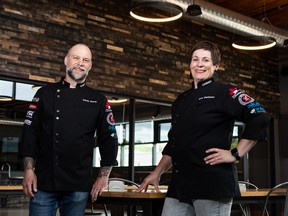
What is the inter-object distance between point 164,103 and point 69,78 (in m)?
4.64

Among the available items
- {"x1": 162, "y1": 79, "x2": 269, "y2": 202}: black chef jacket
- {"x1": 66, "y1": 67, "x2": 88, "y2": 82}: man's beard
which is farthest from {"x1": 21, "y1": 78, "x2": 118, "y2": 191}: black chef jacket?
{"x1": 162, "y1": 79, "x2": 269, "y2": 202}: black chef jacket

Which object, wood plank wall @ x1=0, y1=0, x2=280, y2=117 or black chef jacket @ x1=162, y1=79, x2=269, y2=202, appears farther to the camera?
wood plank wall @ x1=0, y1=0, x2=280, y2=117

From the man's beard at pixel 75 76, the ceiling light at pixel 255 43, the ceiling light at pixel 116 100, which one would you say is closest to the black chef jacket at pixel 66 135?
the man's beard at pixel 75 76

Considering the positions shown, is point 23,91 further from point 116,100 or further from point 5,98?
point 116,100

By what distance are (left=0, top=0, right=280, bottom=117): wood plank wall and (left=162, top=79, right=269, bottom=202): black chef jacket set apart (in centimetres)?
360

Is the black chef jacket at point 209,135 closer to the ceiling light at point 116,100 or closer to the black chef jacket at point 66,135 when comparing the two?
the black chef jacket at point 66,135

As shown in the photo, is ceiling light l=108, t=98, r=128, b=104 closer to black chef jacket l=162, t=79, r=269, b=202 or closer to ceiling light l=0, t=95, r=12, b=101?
ceiling light l=0, t=95, r=12, b=101

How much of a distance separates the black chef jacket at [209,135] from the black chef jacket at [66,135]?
427 mm

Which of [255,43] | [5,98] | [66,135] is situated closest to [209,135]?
[66,135]

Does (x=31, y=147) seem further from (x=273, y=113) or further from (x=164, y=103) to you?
(x=273, y=113)

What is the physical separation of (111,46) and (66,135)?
4.11m

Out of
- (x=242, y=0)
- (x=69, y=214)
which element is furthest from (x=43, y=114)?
(x=242, y=0)

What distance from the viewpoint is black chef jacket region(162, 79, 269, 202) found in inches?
80.2

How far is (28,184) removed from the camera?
2.21 metres
